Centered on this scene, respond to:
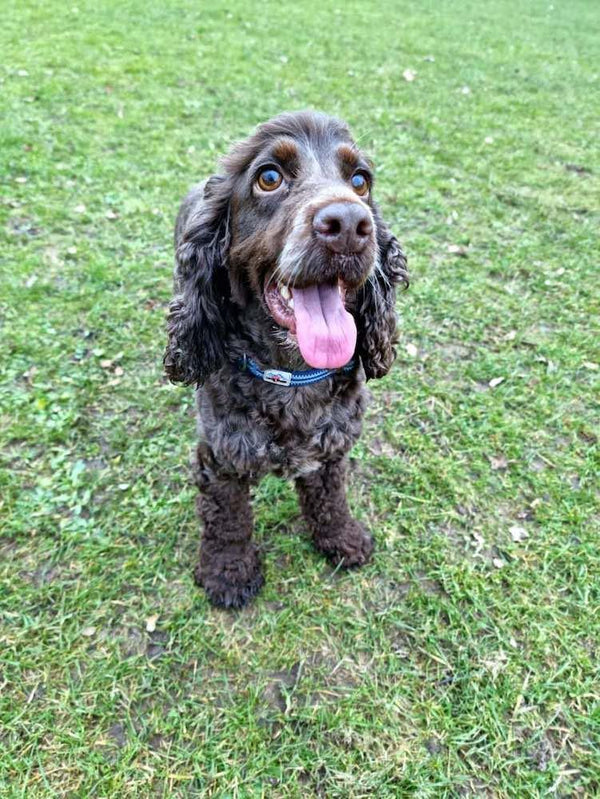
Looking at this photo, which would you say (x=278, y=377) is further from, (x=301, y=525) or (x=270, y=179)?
(x=301, y=525)

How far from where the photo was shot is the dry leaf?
9.32ft

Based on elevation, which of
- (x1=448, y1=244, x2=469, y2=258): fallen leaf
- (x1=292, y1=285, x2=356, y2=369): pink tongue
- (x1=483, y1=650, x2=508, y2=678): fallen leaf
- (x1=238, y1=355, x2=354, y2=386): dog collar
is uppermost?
(x1=292, y1=285, x2=356, y2=369): pink tongue

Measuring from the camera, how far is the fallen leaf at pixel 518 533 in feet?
10.6

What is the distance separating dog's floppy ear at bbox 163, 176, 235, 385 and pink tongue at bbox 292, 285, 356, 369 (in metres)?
0.48

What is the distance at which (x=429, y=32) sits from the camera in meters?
13.1

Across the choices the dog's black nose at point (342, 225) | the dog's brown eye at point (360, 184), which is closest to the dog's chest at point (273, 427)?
the dog's black nose at point (342, 225)

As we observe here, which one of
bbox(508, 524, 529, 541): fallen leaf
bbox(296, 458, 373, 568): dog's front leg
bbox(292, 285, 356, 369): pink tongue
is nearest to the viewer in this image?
bbox(292, 285, 356, 369): pink tongue

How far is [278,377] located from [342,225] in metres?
0.76

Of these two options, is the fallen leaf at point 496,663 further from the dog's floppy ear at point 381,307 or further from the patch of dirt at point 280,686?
the dog's floppy ear at point 381,307

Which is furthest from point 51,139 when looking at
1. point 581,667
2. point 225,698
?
point 581,667

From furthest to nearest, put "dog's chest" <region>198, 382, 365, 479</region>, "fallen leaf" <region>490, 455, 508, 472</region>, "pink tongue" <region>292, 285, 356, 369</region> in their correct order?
1. "fallen leaf" <region>490, 455, 508, 472</region>
2. "dog's chest" <region>198, 382, 365, 479</region>
3. "pink tongue" <region>292, 285, 356, 369</region>

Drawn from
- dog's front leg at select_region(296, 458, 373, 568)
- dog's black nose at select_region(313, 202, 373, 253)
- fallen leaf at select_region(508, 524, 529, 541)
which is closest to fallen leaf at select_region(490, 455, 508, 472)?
fallen leaf at select_region(508, 524, 529, 541)

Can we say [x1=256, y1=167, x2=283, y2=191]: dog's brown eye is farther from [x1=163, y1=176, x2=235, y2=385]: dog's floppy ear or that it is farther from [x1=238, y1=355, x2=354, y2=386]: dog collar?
[x1=238, y1=355, x2=354, y2=386]: dog collar

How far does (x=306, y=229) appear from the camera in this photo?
1.95m
